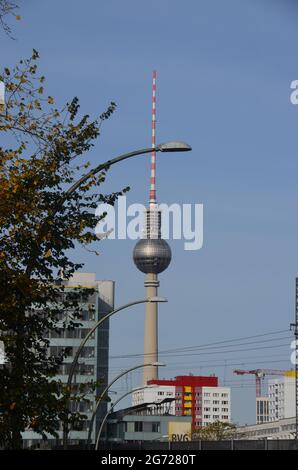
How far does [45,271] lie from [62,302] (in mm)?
1024

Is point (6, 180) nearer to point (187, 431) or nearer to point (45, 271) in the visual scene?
point (45, 271)

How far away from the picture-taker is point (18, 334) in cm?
2434

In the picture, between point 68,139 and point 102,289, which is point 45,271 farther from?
point 102,289

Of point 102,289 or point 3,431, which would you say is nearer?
point 3,431

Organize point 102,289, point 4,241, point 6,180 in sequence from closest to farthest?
1. point 6,180
2. point 4,241
3. point 102,289

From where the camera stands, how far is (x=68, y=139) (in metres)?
24.8
